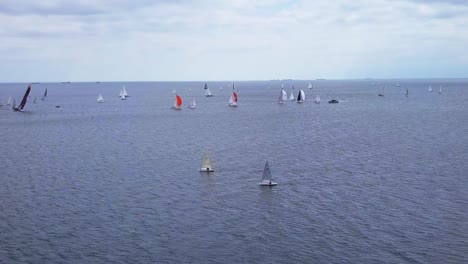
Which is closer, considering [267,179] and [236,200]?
[236,200]

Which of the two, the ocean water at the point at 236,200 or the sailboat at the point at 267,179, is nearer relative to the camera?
the ocean water at the point at 236,200

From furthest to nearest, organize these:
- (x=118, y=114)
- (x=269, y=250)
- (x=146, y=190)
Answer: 1. (x=118, y=114)
2. (x=146, y=190)
3. (x=269, y=250)

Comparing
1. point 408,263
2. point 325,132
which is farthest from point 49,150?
point 408,263

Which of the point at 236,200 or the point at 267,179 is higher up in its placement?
the point at 267,179

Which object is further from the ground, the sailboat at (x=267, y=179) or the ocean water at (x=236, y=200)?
the sailboat at (x=267, y=179)

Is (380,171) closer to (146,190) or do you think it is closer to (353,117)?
(146,190)

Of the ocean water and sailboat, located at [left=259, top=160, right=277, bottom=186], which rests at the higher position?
sailboat, located at [left=259, top=160, right=277, bottom=186]

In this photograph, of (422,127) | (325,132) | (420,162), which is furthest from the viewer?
(422,127)

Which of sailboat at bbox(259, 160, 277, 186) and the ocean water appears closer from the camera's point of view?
the ocean water
